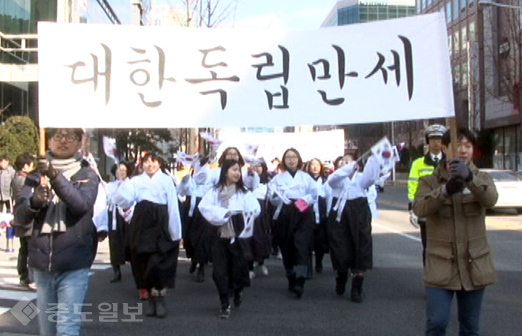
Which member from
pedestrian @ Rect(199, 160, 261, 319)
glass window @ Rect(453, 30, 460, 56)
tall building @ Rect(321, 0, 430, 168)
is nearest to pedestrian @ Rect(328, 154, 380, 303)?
pedestrian @ Rect(199, 160, 261, 319)

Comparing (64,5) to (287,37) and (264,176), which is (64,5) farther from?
(287,37)

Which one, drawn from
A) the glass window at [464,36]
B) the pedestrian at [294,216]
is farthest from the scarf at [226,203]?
the glass window at [464,36]

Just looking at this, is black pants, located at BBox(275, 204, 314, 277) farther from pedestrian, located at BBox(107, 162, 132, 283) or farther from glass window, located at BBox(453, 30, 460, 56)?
glass window, located at BBox(453, 30, 460, 56)

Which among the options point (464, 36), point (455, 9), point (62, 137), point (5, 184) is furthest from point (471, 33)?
point (62, 137)

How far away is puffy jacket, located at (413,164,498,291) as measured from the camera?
427 cm

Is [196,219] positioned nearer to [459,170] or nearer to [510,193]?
[459,170]

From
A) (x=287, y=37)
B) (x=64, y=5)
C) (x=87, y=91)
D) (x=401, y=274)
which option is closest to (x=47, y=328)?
(x=87, y=91)

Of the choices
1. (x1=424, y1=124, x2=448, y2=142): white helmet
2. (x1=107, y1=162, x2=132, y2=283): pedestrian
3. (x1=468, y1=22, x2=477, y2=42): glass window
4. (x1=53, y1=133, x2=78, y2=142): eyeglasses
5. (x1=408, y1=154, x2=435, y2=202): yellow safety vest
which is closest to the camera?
(x1=53, y1=133, x2=78, y2=142): eyeglasses

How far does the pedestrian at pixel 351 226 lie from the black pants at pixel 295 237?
339 mm

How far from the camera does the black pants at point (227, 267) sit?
7156 millimetres

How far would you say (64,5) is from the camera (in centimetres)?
2845

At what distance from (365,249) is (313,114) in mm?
2635

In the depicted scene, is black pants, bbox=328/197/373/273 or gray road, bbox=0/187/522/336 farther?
black pants, bbox=328/197/373/273

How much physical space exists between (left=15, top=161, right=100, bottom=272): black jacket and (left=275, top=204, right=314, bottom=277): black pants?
4.03 m
